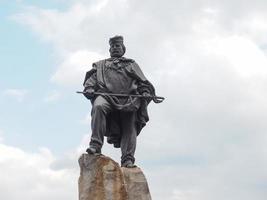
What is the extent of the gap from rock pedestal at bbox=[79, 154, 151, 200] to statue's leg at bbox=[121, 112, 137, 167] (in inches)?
19.4

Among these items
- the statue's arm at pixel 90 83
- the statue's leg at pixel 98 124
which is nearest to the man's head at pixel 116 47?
the statue's arm at pixel 90 83

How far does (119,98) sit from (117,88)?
27 cm

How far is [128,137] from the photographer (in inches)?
542

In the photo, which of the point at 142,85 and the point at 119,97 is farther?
the point at 142,85

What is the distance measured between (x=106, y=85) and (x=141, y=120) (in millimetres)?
1129

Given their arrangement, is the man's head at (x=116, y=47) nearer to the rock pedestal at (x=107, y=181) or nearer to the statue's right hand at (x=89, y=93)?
the statue's right hand at (x=89, y=93)

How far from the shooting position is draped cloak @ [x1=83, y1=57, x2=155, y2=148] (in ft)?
45.1

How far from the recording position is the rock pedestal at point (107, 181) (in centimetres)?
1276

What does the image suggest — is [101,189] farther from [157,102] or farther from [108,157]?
[157,102]

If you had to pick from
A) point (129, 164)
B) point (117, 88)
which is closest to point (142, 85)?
point (117, 88)

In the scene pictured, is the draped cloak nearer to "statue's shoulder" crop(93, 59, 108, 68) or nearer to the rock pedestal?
"statue's shoulder" crop(93, 59, 108, 68)

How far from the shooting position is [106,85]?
13.8 m

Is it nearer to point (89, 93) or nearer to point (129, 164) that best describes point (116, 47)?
point (89, 93)

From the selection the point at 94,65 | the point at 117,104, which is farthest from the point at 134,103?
the point at 94,65
